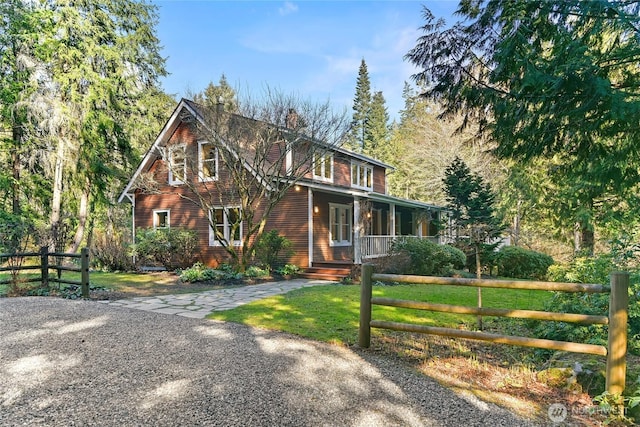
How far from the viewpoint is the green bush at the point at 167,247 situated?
14.3 metres

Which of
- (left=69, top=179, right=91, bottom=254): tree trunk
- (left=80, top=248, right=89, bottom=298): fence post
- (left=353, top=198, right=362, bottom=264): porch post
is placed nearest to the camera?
(left=80, top=248, right=89, bottom=298): fence post

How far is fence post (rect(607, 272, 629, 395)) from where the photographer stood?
325 cm

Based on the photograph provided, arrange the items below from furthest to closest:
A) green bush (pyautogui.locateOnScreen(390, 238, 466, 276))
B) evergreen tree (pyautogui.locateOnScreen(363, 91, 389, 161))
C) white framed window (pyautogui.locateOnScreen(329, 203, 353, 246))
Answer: evergreen tree (pyautogui.locateOnScreen(363, 91, 389, 161)) < white framed window (pyautogui.locateOnScreen(329, 203, 353, 246)) < green bush (pyautogui.locateOnScreen(390, 238, 466, 276))

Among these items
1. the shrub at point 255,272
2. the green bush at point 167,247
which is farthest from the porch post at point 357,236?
the green bush at point 167,247

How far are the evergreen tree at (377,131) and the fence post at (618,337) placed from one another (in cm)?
3782

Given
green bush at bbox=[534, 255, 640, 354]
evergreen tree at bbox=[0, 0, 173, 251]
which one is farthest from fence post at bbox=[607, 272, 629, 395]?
evergreen tree at bbox=[0, 0, 173, 251]

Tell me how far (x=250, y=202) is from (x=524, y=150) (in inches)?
343

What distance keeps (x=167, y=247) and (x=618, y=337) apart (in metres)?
13.9

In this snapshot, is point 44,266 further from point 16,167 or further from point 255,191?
point 16,167

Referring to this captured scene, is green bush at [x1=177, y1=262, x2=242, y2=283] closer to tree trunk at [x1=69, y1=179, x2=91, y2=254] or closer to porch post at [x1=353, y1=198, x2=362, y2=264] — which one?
porch post at [x1=353, y1=198, x2=362, y2=264]

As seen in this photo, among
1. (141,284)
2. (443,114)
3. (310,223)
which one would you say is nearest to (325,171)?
(310,223)

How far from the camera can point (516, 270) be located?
573 inches

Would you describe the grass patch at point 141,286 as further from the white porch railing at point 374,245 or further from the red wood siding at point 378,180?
the red wood siding at point 378,180

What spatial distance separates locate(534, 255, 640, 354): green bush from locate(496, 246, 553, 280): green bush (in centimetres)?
950
